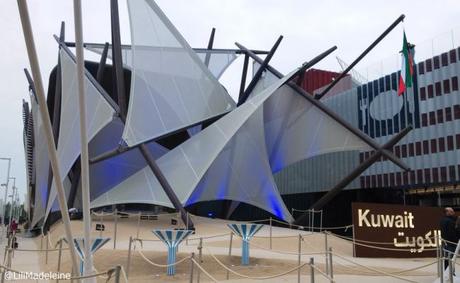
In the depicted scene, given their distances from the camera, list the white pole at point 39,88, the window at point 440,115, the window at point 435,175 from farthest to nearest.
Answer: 1. the window at point 435,175
2. the window at point 440,115
3. the white pole at point 39,88

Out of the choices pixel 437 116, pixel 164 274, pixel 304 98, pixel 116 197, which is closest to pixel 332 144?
pixel 304 98

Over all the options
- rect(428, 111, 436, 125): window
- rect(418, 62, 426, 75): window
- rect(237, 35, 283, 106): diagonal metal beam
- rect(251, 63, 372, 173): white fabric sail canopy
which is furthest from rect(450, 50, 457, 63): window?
rect(237, 35, 283, 106): diagonal metal beam

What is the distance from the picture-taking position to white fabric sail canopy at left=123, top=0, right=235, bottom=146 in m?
26.0

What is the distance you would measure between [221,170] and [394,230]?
51.2ft

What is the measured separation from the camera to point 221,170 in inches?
1215

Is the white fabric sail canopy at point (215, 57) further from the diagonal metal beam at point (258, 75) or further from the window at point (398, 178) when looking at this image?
the window at point (398, 178)

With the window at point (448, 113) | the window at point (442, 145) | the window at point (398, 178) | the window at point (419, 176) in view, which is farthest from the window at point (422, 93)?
the window at point (398, 178)

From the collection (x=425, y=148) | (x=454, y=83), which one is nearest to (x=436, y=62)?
(x=454, y=83)

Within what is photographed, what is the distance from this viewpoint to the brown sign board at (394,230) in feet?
52.7

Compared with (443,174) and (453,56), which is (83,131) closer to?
(443,174)

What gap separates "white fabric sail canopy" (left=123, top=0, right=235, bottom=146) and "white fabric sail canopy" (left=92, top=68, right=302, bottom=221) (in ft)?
6.42

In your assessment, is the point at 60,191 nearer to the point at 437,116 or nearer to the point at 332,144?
the point at 332,144

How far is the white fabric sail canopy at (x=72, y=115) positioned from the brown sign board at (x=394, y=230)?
49.7 feet

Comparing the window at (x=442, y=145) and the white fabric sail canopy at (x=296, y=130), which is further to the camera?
the window at (x=442, y=145)
